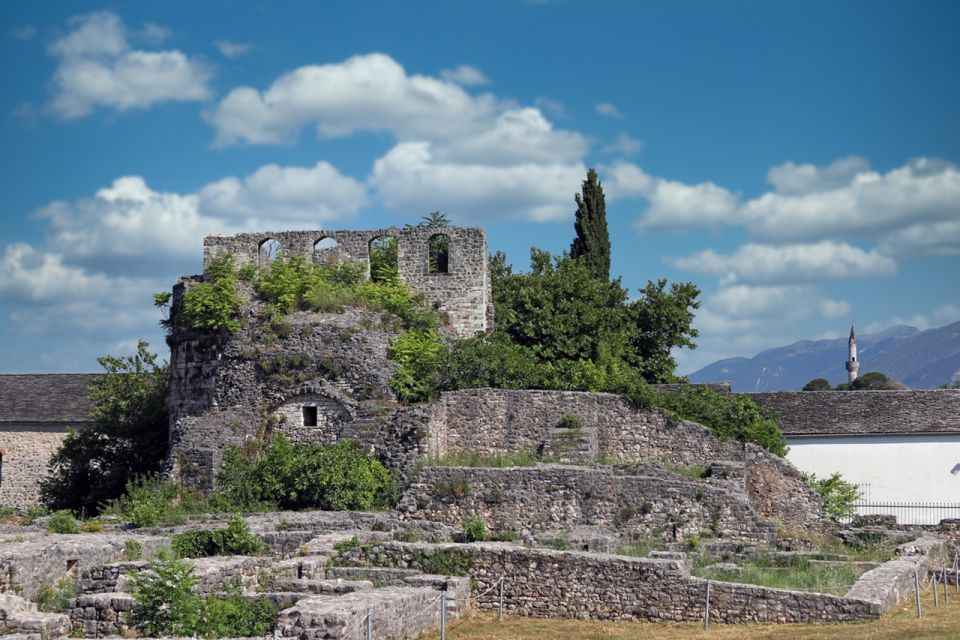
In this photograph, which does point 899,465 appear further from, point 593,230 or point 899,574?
point 899,574

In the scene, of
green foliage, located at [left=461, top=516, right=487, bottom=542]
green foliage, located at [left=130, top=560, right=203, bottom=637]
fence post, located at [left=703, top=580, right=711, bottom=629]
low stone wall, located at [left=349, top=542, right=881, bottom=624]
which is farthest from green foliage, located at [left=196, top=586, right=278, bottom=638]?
green foliage, located at [left=461, top=516, right=487, bottom=542]

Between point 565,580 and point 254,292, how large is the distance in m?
15.0

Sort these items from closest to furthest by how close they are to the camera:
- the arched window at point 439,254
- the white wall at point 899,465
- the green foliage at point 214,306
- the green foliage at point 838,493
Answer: the green foliage at point 214,306 < the arched window at point 439,254 < the green foliage at point 838,493 < the white wall at point 899,465

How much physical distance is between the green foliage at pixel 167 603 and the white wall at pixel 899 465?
34044 millimetres

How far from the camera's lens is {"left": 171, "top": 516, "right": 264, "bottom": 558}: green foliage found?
22000mm

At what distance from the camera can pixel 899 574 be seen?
20891mm

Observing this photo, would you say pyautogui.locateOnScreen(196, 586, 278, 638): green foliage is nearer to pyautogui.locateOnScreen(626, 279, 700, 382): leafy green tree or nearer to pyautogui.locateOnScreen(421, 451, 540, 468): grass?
pyautogui.locateOnScreen(421, 451, 540, 468): grass

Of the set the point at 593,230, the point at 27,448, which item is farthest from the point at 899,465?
the point at 27,448

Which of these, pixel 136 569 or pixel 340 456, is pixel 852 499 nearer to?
pixel 340 456

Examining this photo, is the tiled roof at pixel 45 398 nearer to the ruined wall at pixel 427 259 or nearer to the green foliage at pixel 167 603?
the ruined wall at pixel 427 259

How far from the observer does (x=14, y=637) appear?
14461 mm

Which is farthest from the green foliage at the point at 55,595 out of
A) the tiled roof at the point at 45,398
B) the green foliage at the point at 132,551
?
the tiled roof at the point at 45,398

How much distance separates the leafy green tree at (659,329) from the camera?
129ft

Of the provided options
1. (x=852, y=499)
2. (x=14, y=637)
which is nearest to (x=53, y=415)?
(x=852, y=499)
